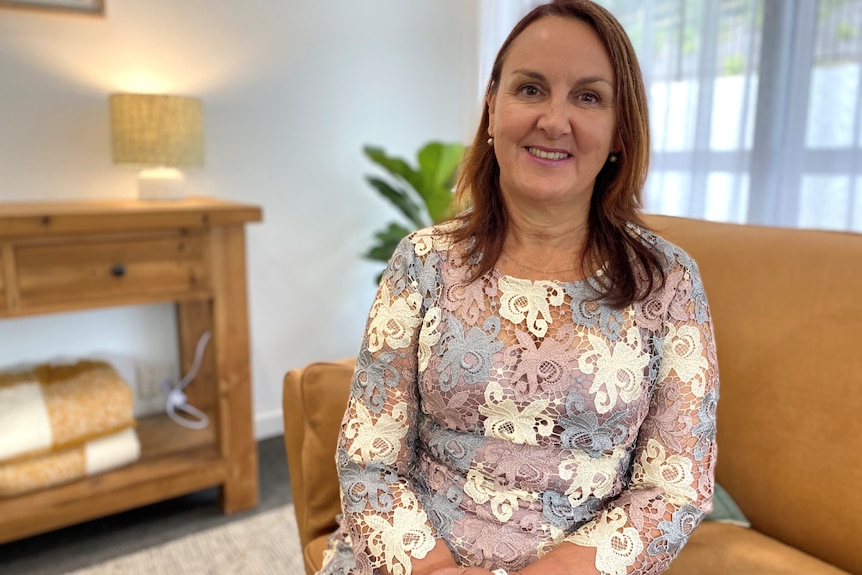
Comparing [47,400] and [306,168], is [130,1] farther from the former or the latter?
[47,400]

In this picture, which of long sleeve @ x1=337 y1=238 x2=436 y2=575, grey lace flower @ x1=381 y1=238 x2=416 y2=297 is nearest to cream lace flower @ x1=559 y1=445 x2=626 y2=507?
long sleeve @ x1=337 y1=238 x2=436 y2=575

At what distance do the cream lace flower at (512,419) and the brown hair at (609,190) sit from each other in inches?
7.2

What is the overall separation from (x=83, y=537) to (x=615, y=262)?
69.4 inches

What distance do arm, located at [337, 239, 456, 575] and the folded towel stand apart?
118cm

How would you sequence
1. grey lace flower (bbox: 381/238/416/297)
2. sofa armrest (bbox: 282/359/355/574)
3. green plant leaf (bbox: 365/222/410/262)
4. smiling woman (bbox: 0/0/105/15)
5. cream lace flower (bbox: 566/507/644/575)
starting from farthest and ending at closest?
green plant leaf (bbox: 365/222/410/262) → smiling woman (bbox: 0/0/105/15) → sofa armrest (bbox: 282/359/355/574) → grey lace flower (bbox: 381/238/416/297) → cream lace flower (bbox: 566/507/644/575)

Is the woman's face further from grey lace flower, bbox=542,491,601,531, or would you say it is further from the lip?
grey lace flower, bbox=542,491,601,531

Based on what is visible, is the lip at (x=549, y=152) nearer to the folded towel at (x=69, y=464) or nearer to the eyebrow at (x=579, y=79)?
the eyebrow at (x=579, y=79)

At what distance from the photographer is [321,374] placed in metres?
1.18

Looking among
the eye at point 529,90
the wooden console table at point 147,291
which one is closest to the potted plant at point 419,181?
the wooden console table at point 147,291

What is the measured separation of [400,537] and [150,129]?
150cm

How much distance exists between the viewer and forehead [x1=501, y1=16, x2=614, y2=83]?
3.04 ft

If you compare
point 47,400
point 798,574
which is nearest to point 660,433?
point 798,574

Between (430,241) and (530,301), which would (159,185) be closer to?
(430,241)

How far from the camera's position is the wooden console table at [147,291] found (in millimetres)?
1617
